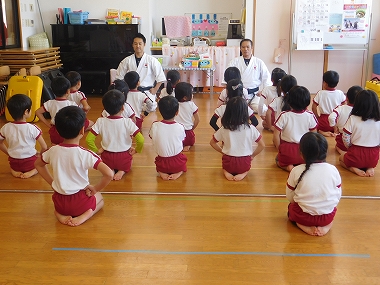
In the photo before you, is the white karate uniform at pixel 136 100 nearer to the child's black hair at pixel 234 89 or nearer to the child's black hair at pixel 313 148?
the child's black hair at pixel 234 89

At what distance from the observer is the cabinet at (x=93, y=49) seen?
23.4 ft

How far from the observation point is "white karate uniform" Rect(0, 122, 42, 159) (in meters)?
3.45

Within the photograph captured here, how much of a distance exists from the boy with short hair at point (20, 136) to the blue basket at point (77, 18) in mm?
4101

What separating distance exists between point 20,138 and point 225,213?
1.77 m

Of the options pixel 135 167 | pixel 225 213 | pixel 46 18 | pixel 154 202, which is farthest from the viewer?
pixel 46 18

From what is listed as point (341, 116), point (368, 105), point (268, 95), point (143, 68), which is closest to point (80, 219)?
point (368, 105)

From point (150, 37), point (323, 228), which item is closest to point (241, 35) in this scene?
point (150, 37)

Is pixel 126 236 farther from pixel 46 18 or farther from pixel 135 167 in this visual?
pixel 46 18

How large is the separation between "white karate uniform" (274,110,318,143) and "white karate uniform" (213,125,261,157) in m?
0.30

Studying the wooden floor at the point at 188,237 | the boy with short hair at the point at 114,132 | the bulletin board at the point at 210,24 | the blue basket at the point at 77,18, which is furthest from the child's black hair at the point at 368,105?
the blue basket at the point at 77,18

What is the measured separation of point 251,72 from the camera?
17.3ft

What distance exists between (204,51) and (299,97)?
4.07m

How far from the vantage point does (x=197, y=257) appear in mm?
2322

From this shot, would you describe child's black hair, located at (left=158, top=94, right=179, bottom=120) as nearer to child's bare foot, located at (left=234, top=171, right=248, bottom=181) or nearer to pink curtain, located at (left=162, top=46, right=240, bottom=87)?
child's bare foot, located at (left=234, top=171, right=248, bottom=181)
